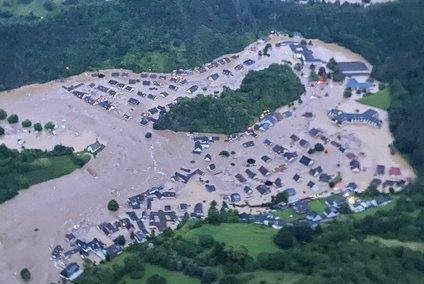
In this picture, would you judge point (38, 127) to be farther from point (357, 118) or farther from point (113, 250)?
point (357, 118)

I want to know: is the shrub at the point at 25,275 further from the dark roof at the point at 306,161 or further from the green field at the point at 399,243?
the dark roof at the point at 306,161

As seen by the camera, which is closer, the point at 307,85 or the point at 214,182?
the point at 214,182

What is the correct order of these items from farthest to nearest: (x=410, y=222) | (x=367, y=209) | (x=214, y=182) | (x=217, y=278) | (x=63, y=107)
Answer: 1. (x=63, y=107)
2. (x=214, y=182)
3. (x=367, y=209)
4. (x=410, y=222)
5. (x=217, y=278)

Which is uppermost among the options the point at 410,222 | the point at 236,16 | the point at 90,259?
the point at 236,16

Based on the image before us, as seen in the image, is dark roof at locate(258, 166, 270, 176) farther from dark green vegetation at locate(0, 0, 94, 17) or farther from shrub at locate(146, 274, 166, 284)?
dark green vegetation at locate(0, 0, 94, 17)

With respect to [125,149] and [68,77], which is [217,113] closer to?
[125,149]

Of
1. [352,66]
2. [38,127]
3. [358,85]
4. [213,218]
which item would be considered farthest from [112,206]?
[352,66]

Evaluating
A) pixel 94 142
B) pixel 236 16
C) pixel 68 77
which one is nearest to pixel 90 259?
pixel 94 142
